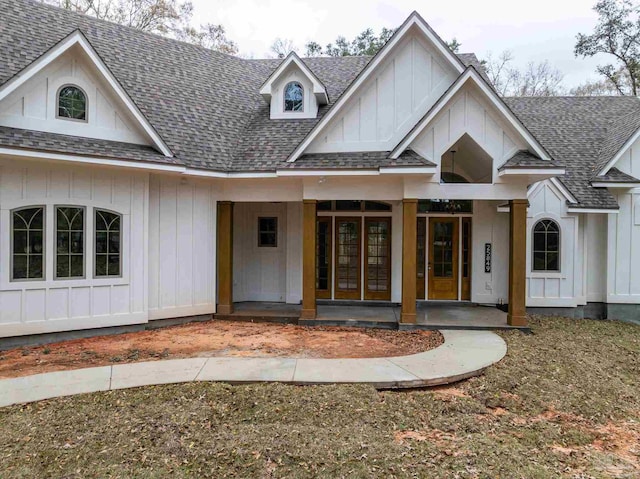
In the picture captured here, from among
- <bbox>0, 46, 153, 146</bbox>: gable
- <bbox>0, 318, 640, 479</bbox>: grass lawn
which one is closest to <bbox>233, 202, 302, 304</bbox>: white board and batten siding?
<bbox>0, 46, 153, 146</bbox>: gable

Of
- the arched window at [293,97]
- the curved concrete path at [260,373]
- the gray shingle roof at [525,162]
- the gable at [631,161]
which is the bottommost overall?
the curved concrete path at [260,373]

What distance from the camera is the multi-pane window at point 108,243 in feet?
27.7

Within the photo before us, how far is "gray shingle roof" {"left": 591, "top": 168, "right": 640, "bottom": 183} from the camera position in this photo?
10.7m

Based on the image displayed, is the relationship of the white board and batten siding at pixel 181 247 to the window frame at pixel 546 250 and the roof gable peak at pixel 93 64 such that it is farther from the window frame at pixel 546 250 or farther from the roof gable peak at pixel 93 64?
the window frame at pixel 546 250

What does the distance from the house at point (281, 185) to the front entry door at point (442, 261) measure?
40mm

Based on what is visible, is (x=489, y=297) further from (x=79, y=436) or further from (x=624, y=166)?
(x=79, y=436)

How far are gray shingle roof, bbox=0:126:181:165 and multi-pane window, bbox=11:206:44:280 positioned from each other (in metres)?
1.29

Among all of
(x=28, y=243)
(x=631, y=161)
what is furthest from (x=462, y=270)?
(x=28, y=243)

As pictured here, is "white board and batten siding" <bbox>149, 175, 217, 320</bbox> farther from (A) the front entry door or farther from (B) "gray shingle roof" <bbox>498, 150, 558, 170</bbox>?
(B) "gray shingle roof" <bbox>498, 150, 558, 170</bbox>

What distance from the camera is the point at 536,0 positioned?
57.3ft

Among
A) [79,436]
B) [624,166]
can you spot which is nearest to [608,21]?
[624,166]

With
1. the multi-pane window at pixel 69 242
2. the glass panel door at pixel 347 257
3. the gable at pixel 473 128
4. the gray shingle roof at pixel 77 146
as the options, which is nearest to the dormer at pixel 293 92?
the glass panel door at pixel 347 257

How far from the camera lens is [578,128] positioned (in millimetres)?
13008

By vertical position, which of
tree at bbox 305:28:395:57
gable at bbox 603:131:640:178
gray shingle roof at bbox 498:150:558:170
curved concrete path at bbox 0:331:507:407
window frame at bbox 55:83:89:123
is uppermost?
tree at bbox 305:28:395:57
